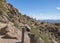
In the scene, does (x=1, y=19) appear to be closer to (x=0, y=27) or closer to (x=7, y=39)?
(x=0, y=27)

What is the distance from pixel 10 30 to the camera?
20.2m

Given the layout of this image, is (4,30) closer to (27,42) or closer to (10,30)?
(10,30)

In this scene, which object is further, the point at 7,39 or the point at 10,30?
the point at 10,30

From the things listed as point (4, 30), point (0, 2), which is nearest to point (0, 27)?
point (4, 30)

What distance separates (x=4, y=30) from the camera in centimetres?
1998

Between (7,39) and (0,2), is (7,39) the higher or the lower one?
the lower one

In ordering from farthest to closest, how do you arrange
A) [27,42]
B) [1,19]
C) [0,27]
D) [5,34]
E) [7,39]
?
[1,19], [0,27], [5,34], [7,39], [27,42]

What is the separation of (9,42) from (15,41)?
1.57ft

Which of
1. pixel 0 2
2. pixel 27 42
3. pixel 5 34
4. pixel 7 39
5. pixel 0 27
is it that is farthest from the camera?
pixel 0 2

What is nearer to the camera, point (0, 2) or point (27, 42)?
point (27, 42)

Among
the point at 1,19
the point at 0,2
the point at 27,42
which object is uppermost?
the point at 0,2

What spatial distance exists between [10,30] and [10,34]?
3.86ft

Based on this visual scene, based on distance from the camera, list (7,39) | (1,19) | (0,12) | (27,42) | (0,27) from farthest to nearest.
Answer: (0,12) < (1,19) < (0,27) < (7,39) < (27,42)

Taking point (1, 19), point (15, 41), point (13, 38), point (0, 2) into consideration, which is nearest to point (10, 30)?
point (13, 38)
